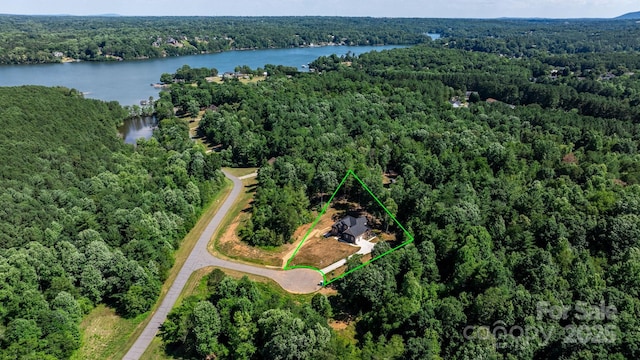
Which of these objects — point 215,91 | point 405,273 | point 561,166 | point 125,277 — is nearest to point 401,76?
point 215,91

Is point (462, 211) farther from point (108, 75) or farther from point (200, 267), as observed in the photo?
point (108, 75)

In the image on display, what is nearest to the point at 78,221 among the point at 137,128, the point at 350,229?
the point at 350,229

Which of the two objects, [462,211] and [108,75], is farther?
[108,75]

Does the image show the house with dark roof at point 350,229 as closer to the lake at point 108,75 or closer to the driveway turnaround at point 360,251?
the driveway turnaround at point 360,251
